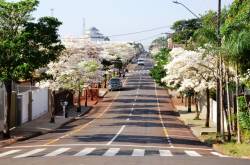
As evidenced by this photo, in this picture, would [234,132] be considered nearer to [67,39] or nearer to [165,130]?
[165,130]

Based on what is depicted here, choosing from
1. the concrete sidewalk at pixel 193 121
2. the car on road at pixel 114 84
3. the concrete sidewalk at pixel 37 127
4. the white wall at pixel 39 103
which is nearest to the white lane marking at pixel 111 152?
the concrete sidewalk at pixel 37 127

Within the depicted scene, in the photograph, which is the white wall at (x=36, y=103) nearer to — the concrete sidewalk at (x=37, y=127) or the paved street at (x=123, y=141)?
the concrete sidewalk at (x=37, y=127)

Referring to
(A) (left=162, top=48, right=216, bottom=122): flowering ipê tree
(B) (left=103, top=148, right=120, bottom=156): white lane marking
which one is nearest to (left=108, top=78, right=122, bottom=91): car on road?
(A) (left=162, top=48, right=216, bottom=122): flowering ipê tree

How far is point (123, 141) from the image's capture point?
37.2 m

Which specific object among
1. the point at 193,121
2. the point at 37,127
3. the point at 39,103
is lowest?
the point at 193,121

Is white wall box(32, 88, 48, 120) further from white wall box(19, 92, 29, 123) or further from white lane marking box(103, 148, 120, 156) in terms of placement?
white lane marking box(103, 148, 120, 156)

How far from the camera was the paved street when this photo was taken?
22.8m

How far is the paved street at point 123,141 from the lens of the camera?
22828mm

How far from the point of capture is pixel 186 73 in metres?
53.0

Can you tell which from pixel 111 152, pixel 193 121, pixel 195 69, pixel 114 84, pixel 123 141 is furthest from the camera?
pixel 114 84

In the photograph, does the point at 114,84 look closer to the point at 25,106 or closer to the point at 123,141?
the point at 25,106

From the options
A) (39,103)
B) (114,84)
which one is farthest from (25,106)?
(114,84)

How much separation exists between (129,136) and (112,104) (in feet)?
135

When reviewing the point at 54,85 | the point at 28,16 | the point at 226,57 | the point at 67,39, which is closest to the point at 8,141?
the point at 28,16
